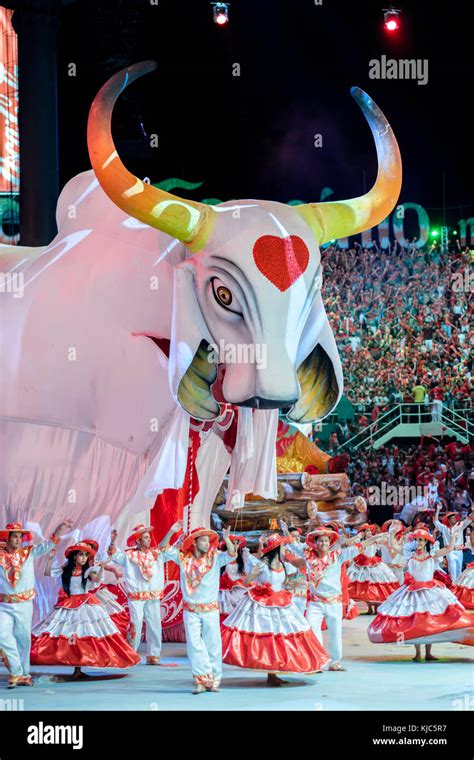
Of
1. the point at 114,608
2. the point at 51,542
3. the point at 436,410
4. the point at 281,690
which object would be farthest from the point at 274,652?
the point at 436,410

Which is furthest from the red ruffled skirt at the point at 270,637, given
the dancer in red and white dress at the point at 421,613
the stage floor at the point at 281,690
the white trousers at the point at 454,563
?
the white trousers at the point at 454,563

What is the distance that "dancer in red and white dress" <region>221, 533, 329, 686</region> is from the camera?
778 cm

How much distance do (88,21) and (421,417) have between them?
27.9 ft

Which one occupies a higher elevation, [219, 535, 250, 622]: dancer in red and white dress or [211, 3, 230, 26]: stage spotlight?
[211, 3, 230, 26]: stage spotlight

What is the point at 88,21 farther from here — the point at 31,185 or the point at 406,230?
the point at 406,230

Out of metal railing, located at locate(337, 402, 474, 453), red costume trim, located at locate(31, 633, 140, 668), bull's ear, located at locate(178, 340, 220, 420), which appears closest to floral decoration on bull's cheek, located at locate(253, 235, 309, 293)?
bull's ear, located at locate(178, 340, 220, 420)

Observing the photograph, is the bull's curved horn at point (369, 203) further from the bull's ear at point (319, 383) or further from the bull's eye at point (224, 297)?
the bull's eye at point (224, 297)

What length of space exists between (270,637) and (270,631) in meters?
0.04

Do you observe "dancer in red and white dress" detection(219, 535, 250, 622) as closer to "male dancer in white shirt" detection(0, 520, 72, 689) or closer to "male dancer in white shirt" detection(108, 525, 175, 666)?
"male dancer in white shirt" detection(108, 525, 175, 666)

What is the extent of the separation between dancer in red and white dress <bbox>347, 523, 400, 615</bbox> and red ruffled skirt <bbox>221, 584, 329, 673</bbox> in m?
3.36

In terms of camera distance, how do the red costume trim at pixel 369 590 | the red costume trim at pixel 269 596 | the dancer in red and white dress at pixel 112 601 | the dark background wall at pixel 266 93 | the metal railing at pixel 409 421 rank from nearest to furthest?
the red costume trim at pixel 269 596 → the dancer in red and white dress at pixel 112 601 → the red costume trim at pixel 369 590 → the dark background wall at pixel 266 93 → the metal railing at pixel 409 421

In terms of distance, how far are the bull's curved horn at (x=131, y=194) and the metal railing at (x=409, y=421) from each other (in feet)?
36.9

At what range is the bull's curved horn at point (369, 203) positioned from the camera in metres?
7.15
